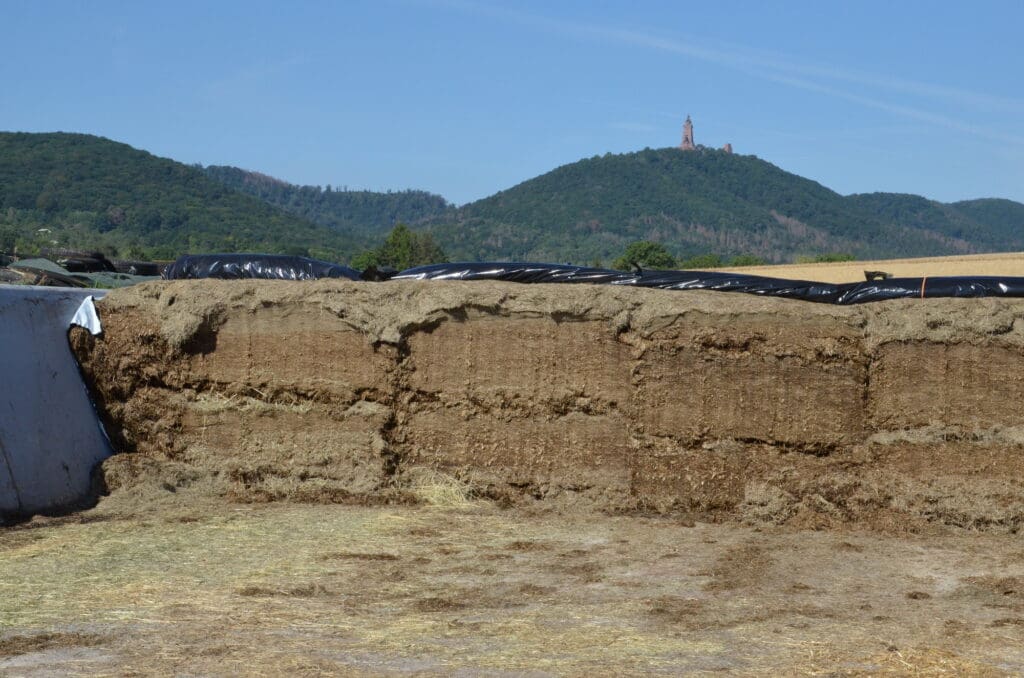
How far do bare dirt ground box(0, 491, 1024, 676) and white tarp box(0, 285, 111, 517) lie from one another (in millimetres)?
364

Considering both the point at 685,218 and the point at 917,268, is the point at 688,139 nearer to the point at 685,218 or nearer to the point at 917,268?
the point at 685,218

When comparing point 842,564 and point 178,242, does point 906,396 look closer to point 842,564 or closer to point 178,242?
point 842,564

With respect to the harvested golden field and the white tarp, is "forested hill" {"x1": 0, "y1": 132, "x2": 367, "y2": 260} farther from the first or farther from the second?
the white tarp

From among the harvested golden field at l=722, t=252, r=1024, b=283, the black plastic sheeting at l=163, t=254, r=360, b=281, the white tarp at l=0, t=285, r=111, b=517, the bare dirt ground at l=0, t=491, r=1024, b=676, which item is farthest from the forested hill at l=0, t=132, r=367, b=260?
the bare dirt ground at l=0, t=491, r=1024, b=676

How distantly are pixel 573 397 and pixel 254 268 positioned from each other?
10.1 ft

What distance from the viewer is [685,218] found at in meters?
133

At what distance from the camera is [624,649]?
4.73 metres

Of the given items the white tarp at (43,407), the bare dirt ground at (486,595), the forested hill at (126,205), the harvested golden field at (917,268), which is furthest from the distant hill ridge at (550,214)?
the bare dirt ground at (486,595)

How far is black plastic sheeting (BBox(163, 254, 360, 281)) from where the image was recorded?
9.45 meters

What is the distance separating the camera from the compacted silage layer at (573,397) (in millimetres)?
7715

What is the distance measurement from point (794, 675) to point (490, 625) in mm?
1405

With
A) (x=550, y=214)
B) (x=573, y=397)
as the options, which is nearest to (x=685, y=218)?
(x=550, y=214)

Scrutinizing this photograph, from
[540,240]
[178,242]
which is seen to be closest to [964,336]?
[178,242]

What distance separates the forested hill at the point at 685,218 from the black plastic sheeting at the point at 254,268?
88.4 m
